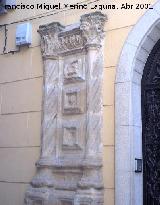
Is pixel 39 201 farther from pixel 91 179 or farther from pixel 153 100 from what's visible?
pixel 153 100

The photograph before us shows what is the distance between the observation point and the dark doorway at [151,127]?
4.38m

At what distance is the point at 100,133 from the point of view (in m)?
4.56

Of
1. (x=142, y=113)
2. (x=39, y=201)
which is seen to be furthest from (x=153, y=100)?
(x=39, y=201)

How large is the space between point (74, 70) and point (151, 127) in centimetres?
128

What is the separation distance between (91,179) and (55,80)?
150 centimetres

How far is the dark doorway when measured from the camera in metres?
4.38

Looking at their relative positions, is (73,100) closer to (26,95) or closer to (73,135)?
(73,135)

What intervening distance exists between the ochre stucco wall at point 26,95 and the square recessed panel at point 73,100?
0.33m

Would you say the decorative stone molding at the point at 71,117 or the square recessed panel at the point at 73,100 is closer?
the decorative stone molding at the point at 71,117

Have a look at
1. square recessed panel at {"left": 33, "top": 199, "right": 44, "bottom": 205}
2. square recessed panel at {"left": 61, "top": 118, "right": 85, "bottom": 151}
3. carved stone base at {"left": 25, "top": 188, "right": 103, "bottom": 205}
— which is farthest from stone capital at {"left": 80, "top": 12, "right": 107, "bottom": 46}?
square recessed panel at {"left": 33, "top": 199, "right": 44, "bottom": 205}

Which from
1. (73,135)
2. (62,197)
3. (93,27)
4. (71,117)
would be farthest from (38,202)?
(93,27)

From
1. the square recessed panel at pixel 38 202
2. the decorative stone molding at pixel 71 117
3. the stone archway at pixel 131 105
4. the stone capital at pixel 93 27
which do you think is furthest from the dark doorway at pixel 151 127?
the square recessed panel at pixel 38 202

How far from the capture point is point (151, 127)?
→ 14.8 feet

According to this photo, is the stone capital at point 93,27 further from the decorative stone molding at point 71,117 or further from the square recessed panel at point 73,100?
the square recessed panel at point 73,100
